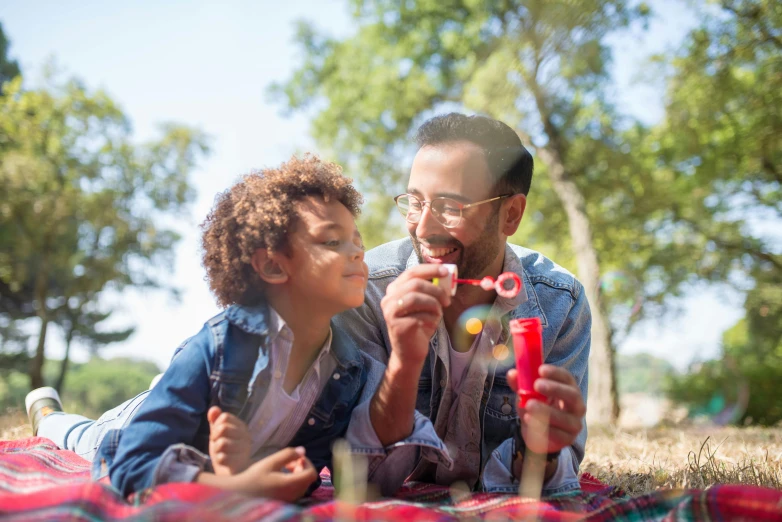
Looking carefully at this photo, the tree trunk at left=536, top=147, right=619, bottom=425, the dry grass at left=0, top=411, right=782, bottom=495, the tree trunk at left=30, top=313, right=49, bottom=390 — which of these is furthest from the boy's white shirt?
the tree trunk at left=30, top=313, right=49, bottom=390

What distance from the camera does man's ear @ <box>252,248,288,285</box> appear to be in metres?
2.07

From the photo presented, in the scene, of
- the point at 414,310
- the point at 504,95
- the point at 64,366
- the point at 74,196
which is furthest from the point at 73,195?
the point at 414,310

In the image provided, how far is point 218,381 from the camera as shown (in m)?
1.88

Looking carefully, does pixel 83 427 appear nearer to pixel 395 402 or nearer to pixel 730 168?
pixel 395 402

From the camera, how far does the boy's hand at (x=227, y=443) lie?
68.5 inches

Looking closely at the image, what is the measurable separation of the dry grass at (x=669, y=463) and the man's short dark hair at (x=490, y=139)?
139 cm

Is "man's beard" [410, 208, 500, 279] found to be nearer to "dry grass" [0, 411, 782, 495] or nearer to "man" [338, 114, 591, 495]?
"man" [338, 114, 591, 495]

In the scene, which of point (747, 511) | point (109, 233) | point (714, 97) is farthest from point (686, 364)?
point (747, 511)

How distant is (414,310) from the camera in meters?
1.82

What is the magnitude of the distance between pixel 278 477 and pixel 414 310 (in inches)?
23.0

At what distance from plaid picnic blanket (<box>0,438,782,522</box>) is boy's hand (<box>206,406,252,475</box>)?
7.7 inches

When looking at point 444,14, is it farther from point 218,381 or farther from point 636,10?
point 218,381

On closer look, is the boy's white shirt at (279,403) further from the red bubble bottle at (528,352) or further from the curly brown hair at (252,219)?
the red bubble bottle at (528,352)

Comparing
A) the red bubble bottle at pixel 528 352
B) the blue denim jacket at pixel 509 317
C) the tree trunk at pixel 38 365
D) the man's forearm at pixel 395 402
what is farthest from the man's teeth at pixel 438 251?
the tree trunk at pixel 38 365
